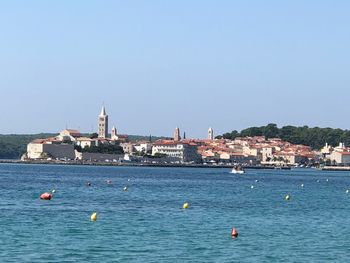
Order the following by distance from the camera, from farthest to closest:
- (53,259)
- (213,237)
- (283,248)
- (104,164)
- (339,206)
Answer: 1. (104,164)
2. (339,206)
3. (213,237)
4. (283,248)
5. (53,259)

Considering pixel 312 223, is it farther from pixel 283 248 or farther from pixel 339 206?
pixel 339 206

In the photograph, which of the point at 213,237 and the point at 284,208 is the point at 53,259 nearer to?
the point at 213,237

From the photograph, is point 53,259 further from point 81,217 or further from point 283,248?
point 81,217

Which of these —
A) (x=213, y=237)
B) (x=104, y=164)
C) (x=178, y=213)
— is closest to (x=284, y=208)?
(x=178, y=213)

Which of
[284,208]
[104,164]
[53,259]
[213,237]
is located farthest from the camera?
[104,164]

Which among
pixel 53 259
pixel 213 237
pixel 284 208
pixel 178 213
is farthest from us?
pixel 284 208

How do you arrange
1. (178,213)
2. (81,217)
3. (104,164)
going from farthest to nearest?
1. (104,164)
2. (178,213)
3. (81,217)

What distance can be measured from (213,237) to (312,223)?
8.13m

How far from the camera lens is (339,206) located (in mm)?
51688

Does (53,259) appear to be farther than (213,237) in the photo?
No

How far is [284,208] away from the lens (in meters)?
48.4

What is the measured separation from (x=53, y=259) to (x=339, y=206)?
93.2ft

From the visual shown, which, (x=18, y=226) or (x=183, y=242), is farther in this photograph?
(x=18, y=226)

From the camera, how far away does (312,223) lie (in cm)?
3875
